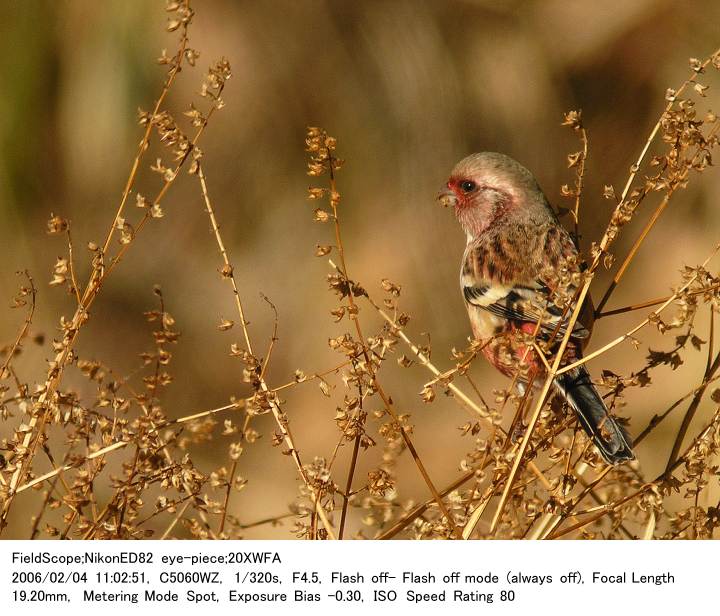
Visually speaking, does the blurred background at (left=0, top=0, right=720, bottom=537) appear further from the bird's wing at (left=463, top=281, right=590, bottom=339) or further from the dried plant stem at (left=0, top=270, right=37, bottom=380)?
the dried plant stem at (left=0, top=270, right=37, bottom=380)

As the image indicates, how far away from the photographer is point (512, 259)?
142 inches

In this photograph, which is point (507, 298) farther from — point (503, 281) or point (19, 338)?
point (19, 338)

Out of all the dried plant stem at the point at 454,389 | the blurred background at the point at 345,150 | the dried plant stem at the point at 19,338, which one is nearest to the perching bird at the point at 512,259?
the dried plant stem at the point at 454,389

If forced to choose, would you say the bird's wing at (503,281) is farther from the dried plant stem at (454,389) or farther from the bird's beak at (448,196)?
the dried plant stem at (454,389)

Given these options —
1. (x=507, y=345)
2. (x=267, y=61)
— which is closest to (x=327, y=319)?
(x=267, y=61)

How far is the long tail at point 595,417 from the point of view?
2430mm

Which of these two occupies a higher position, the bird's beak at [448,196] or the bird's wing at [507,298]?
the bird's beak at [448,196]

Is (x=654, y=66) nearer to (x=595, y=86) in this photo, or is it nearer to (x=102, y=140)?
(x=595, y=86)

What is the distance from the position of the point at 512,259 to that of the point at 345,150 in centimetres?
218

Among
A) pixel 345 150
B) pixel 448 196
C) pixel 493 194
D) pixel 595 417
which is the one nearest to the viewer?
pixel 595 417

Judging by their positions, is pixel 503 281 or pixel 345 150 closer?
pixel 503 281

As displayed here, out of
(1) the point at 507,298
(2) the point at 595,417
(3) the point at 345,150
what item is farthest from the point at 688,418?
(3) the point at 345,150

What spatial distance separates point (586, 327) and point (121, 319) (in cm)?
362

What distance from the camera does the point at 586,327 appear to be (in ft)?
9.86
